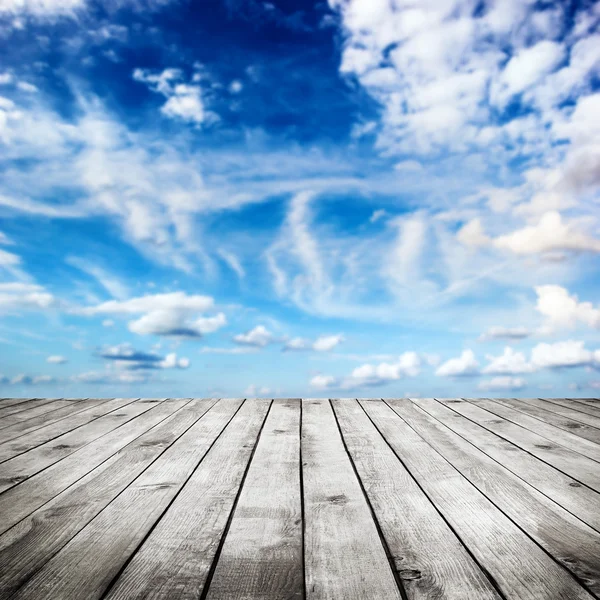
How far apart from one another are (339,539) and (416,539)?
19cm

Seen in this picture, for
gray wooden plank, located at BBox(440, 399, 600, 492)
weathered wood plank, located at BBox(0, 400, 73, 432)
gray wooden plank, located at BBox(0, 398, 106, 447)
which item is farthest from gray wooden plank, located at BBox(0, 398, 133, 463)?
gray wooden plank, located at BBox(440, 399, 600, 492)

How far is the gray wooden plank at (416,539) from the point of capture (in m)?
1.02

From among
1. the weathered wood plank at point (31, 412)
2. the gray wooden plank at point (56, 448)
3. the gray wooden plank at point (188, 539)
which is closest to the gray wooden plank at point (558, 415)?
the gray wooden plank at point (188, 539)

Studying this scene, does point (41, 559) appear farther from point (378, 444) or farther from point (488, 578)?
point (378, 444)

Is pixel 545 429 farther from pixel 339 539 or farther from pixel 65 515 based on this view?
pixel 65 515

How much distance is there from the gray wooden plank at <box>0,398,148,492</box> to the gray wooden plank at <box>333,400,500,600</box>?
1199 mm

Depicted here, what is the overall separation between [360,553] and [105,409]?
2493 mm

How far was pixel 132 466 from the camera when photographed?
6.22 feet

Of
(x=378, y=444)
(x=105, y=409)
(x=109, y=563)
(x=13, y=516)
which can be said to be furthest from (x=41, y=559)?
(x=105, y=409)

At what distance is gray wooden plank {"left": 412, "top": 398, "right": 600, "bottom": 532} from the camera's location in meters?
1.53

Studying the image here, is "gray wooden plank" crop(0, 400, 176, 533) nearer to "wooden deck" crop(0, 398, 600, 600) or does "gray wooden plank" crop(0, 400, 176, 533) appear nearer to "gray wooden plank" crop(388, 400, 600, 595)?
"wooden deck" crop(0, 398, 600, 600)

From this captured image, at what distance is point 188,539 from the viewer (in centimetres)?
124

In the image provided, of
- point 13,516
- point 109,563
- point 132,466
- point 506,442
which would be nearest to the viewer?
point 109,563

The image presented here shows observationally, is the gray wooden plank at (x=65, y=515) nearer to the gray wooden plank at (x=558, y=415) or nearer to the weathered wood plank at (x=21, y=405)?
the weathered wood plank at (x=21, y=405)
